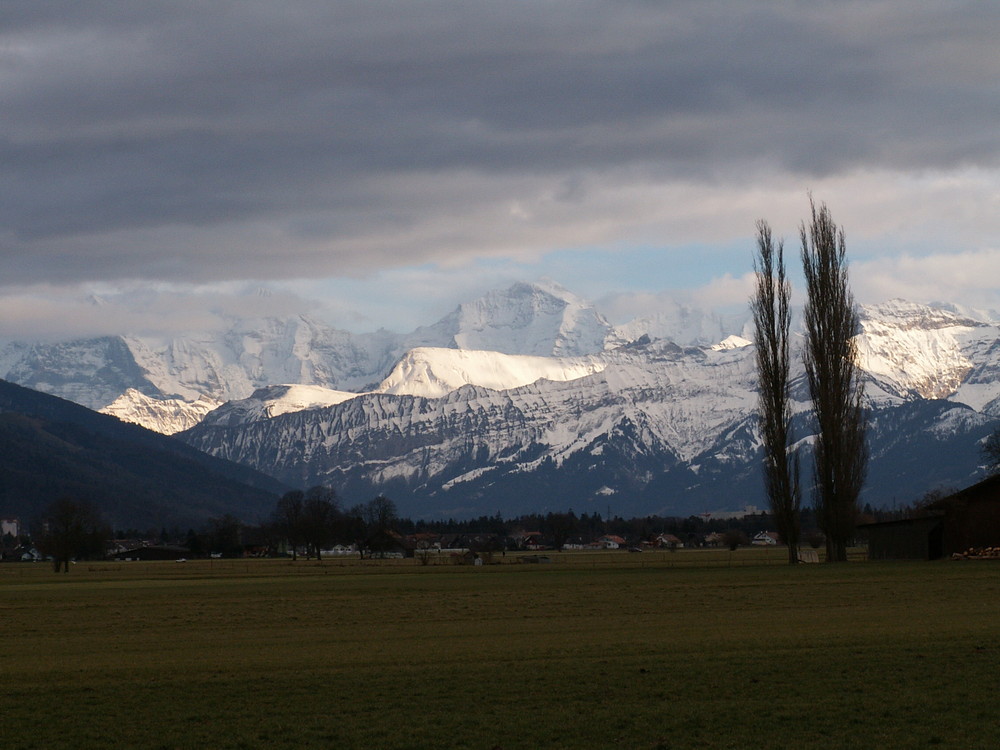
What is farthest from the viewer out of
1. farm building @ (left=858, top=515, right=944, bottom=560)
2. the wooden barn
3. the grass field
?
farm building @ (left=858, top=515, right=944, bottom=560)

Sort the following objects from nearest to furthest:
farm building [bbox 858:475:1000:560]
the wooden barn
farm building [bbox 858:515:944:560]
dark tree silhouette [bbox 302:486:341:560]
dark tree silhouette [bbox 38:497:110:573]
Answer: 1. the wooden barn
2. farm building [bbox 858:475:1000:560]
3. farm building [bbox 858:515:944:560]
4. dark tree silhouette [bbox 38:497:110:573]
5. dark tree silhouette [bbox 302:486:341:560]

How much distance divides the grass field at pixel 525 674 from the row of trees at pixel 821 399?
32971mm

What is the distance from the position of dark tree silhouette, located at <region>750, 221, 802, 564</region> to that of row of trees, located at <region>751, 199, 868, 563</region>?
0.06 metres

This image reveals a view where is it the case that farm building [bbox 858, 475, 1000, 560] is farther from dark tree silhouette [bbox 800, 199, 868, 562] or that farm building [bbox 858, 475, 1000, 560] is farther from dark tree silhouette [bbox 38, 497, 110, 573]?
dark tree silhouette [bbox 38, 497, 110, 573]

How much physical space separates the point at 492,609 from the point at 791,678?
21.2 meters

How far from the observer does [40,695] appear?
25266 mm

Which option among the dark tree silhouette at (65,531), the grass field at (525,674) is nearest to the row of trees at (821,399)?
the grass field at (525,674)

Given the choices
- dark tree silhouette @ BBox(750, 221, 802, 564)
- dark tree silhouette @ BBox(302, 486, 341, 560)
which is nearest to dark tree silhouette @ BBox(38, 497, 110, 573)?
dark tree silhouette @ BBox(302, 486, 341, 560)

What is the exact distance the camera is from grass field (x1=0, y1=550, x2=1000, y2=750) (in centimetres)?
2056

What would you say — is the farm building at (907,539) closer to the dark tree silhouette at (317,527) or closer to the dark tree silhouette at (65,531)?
the dark tree silhouette at (65,531)

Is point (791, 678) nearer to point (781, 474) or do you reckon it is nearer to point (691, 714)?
point (691, 714)

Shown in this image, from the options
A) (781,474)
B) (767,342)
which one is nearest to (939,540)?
(781,474)

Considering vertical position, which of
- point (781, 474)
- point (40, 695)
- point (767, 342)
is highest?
point (767, 342)

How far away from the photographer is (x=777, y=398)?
83.8m
